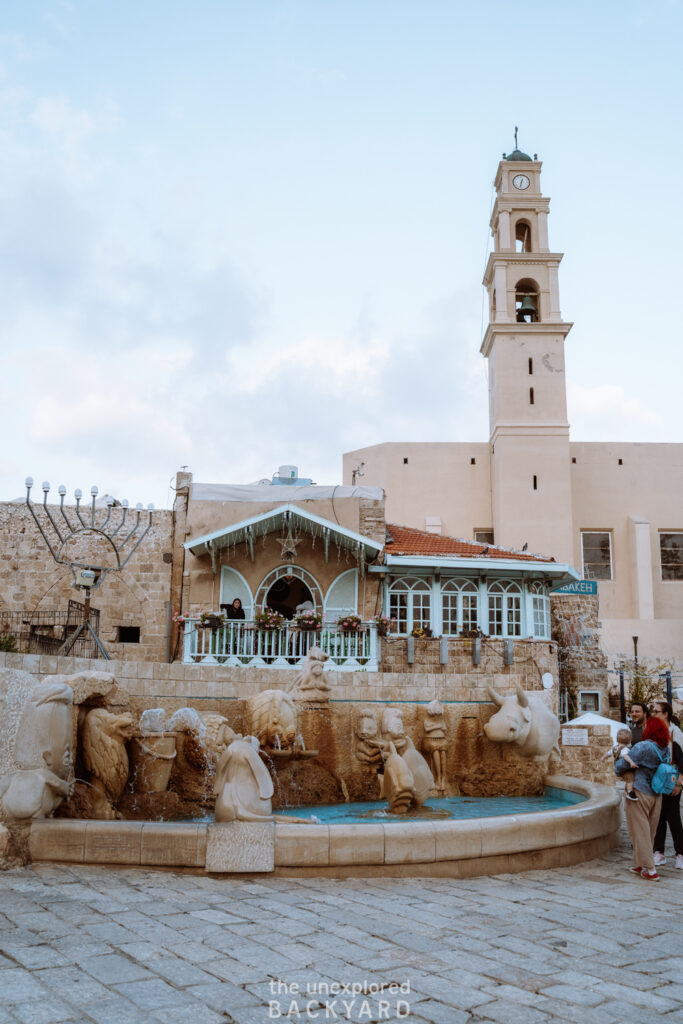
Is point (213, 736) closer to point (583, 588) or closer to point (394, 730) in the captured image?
point (394, 730)

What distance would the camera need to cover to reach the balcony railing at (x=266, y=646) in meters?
17.2

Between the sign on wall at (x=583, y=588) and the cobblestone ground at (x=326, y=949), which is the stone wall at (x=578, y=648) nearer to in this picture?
the sign on wall at (x=583, y=588)

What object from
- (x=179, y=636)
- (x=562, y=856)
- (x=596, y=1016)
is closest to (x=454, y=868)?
(x=562, y=856)

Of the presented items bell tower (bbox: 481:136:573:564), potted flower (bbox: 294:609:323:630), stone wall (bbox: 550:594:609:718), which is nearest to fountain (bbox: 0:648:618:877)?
potted flower (bbox: 294:609:323:630)

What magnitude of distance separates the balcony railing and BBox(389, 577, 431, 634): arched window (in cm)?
179

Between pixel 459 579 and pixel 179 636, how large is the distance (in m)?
6.99

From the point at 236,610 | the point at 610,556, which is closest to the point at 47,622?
the point at 236,610

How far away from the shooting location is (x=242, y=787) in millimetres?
6668

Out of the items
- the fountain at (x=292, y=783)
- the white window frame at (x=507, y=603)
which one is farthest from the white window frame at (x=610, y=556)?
the fountain at (x=292, y=783)

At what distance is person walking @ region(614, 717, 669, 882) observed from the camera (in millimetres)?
7133

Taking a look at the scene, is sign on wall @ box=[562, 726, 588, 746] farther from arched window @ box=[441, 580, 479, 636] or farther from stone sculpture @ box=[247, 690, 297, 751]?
stone sculpture @ box=[247, 690, 297, 751]

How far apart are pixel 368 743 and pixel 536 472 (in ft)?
69.4

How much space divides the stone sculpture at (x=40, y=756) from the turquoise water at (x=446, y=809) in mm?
2587

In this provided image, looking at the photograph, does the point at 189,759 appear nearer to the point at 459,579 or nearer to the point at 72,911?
the point at 72,911
